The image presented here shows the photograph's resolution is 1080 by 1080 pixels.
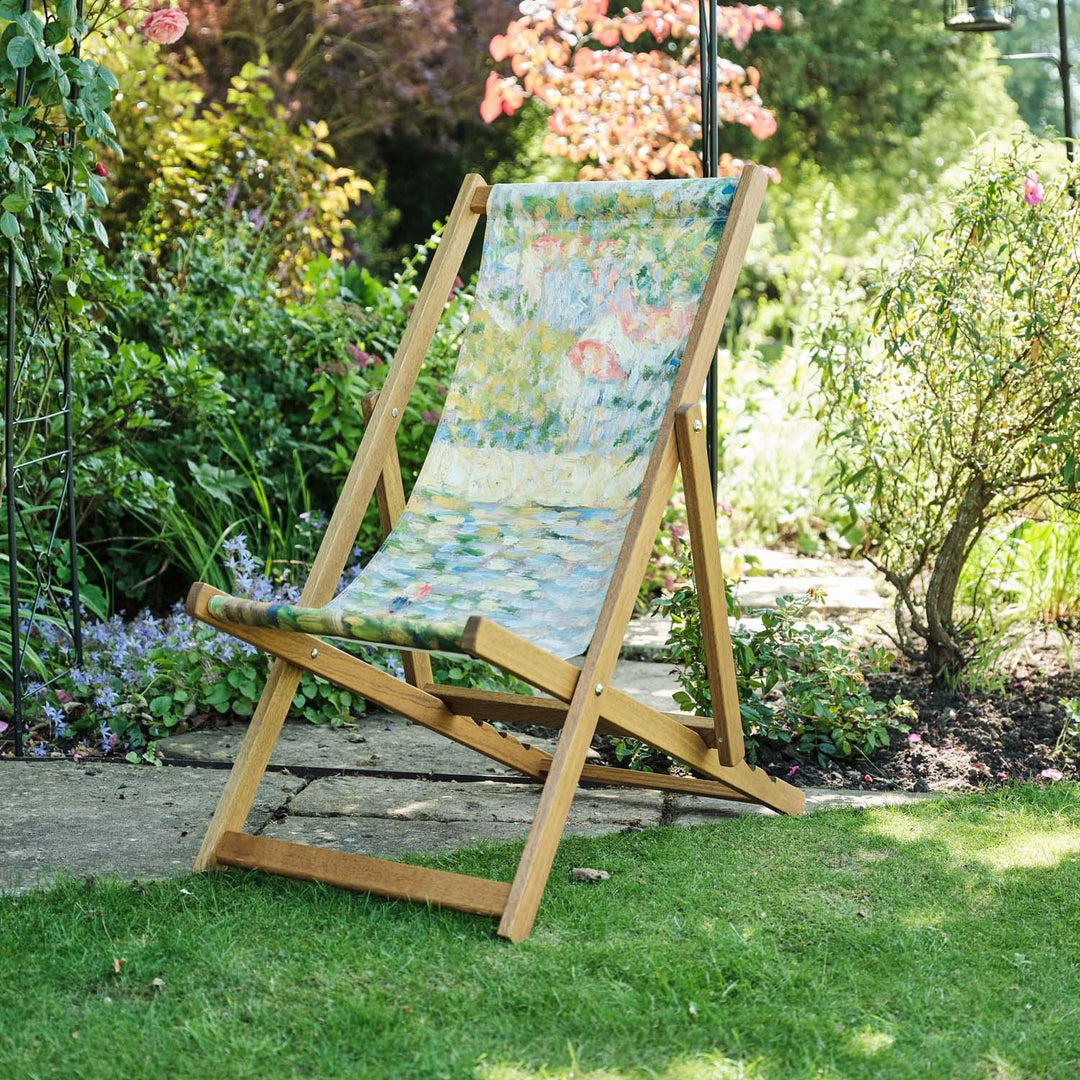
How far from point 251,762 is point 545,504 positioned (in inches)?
31.1

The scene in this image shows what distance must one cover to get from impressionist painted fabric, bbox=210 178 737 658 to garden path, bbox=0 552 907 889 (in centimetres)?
51

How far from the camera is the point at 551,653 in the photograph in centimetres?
226

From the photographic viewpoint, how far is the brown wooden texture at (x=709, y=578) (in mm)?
2428

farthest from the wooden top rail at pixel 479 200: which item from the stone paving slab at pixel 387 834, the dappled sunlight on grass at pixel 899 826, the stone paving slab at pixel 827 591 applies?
the stone paving slab at pixel 827 591

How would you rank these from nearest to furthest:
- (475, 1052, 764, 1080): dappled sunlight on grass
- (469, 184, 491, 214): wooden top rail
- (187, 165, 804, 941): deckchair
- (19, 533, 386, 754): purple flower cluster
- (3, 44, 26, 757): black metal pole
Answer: (475, 1052, 764, 1080): dappled sunlight on grass, (187, 165, 804, 941): deckchair, (469, 184, 491, 214): wooden top rail, (3, 44, 26, 757): black metal pole, (19, 533, 386, 754): purple flower cluster

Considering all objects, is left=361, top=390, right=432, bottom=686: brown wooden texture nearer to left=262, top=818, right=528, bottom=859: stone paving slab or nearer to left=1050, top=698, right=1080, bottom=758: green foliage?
left=262, top=818, right=528, bottom=859: stone paving slab

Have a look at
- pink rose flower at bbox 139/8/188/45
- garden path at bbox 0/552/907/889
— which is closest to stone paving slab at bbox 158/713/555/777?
garden path at bbox 0/552/907/889

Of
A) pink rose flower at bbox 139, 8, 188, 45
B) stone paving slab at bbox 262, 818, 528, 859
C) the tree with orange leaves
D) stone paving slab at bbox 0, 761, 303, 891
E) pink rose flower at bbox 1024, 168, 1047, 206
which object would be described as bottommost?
stone paving slab at bbox 0, 761, 303, 891

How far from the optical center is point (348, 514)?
104 inches

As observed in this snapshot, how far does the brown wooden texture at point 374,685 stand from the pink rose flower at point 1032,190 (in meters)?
1.85

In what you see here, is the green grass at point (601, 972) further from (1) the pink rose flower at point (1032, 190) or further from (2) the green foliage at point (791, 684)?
(1) the pink rose flower at point (1032, 190)

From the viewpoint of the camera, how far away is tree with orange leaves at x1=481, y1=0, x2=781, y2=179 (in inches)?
245

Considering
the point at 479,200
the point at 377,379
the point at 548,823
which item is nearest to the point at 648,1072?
the point at 548,823

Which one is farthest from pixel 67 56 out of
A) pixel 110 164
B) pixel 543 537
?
pixel 110 164
